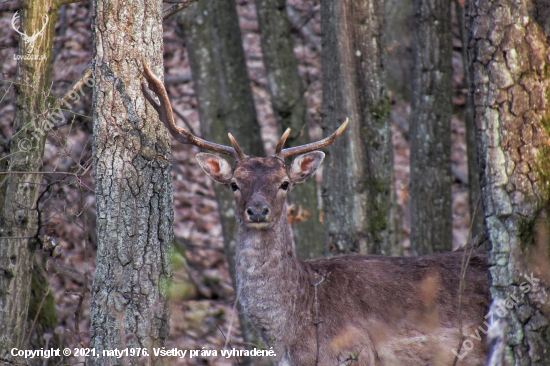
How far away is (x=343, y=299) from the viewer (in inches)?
208

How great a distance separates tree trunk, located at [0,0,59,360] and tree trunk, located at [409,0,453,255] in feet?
16.4

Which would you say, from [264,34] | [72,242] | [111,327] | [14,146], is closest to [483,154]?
[111,327]

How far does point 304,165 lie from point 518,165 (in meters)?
2.45

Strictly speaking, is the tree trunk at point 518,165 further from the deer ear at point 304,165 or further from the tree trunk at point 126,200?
the tree trunk at point 126,200

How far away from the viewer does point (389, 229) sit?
695 cm

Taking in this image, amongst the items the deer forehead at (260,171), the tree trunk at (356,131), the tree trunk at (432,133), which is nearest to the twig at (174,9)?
the deer forehead at (260,171)

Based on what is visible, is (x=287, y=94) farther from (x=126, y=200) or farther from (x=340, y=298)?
(x=126, y=200)

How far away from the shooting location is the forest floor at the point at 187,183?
9.53 m

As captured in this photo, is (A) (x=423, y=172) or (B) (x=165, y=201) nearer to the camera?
(B) (x=165, y=201)

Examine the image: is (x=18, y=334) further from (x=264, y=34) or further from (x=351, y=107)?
(x=264, y=34)

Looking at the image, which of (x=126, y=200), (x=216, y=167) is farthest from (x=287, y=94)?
(x=126, y=200)

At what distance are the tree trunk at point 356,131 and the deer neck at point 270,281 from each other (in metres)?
1.47

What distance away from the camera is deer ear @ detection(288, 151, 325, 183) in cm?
584

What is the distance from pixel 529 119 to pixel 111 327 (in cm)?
309
